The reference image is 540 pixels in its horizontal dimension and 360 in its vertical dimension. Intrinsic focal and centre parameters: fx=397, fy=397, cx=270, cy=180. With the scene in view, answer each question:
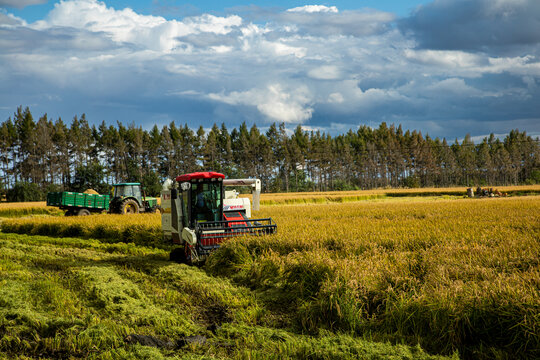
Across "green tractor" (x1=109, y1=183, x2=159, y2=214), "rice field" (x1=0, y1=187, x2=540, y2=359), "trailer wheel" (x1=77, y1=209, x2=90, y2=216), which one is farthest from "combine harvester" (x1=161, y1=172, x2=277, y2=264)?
"trailer wheel" (x1=77, y1=209, x2=90, y2=216)

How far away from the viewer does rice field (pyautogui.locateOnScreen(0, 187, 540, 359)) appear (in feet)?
15.3

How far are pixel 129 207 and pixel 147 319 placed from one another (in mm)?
20032

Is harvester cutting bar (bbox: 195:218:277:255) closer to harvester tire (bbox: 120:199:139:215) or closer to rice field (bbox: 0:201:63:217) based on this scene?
harvester tire (bbox: 120:199:139:215)

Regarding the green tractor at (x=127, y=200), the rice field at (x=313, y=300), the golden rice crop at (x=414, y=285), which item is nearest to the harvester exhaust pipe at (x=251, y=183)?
the rice field at (x=313, y=300)

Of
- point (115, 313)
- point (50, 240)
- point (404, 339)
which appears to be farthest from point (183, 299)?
point (50, 240)

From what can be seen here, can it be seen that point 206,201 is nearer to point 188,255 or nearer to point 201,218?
point 201,218

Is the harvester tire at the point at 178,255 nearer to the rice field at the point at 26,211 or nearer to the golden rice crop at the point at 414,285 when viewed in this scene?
the golden rice crop at the point at 414,285

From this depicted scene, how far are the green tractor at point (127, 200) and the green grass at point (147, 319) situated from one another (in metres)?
14.7

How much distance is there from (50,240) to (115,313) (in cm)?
1285

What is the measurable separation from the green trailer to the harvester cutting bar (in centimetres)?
1863

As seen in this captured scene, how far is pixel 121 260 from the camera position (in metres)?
11.4

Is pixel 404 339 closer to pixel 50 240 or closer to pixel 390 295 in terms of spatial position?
pixel 390 295

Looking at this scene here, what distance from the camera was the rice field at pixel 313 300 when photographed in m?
4.67

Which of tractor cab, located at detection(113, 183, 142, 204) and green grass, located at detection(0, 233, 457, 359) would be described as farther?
tractor cab, located at detection(113, 183, 142, 204)
